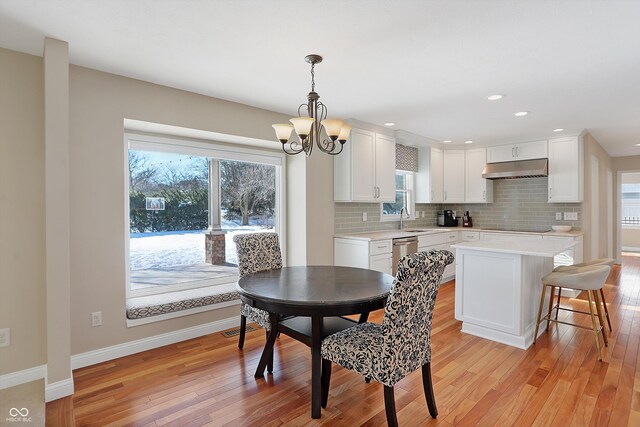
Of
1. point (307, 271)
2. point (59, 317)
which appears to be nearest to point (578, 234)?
point (307, 271)

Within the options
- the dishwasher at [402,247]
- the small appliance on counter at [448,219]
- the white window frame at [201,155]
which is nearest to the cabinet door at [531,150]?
the small appliance on counter at [448,219]

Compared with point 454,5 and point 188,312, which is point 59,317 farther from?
point 454,5

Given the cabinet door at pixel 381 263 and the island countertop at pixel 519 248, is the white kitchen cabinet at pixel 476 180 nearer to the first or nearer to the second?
the cabinet door at pixel 381 263

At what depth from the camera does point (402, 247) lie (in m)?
4.68

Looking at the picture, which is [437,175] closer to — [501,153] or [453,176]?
[453,176]

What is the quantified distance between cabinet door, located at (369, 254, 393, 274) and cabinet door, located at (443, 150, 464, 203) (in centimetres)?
228

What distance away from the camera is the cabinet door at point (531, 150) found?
5168 mm

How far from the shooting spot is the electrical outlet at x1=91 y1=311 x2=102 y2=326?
273 cm

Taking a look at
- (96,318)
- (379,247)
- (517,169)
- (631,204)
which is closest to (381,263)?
(379,247)

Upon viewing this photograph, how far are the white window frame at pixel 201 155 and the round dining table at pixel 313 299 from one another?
1.42 meters

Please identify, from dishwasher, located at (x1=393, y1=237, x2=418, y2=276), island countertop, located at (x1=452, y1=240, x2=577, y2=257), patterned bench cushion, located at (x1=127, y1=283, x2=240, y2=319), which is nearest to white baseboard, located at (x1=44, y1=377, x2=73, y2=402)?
patterned bench cushion, located at (x1=127, y1=283, x2=240, y2=319)

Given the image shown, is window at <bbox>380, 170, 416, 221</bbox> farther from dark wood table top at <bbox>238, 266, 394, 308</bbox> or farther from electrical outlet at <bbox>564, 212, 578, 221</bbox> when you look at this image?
dark wood table top at <bbox>238, 266, 394, 308</bbox>

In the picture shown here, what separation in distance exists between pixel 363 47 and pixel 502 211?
4803 mm

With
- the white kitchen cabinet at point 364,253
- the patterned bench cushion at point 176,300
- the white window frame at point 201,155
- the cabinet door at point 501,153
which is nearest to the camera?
the patterned bench cushion at point 176,300
